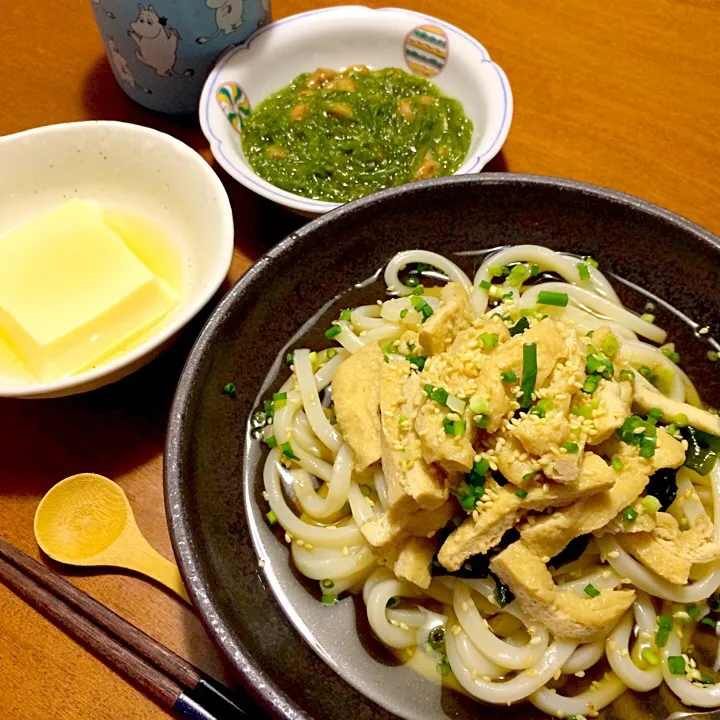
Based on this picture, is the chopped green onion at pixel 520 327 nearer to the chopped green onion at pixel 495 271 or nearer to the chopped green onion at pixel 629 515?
the chopped green onion at pixel 495 271

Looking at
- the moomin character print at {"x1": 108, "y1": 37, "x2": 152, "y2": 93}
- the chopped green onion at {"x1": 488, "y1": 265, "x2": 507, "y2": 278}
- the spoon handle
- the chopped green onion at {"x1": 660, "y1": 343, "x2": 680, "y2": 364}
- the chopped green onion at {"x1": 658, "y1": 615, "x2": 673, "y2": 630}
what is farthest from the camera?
the moomin character print at {"x1": 108, "y1": 37, "x2": 152, "y2": 93}

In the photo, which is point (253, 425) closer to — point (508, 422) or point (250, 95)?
point (508, 422)

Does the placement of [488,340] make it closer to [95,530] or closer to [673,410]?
[673,410]

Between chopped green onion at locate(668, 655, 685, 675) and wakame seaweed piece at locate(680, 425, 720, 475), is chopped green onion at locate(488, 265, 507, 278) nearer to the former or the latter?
wakame seaweed piece at locate(680, 425, 720, 475)

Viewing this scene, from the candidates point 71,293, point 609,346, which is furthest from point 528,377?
point 71,293

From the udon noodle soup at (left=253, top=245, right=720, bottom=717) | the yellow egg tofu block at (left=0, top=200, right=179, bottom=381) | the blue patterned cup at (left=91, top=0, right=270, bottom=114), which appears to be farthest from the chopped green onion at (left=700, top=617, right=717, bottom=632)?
the blue patterned cup at (left=91, top=0, right=270, bottom=114)


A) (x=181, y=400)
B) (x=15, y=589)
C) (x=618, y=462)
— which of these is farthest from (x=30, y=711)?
(x=618, y=462)
